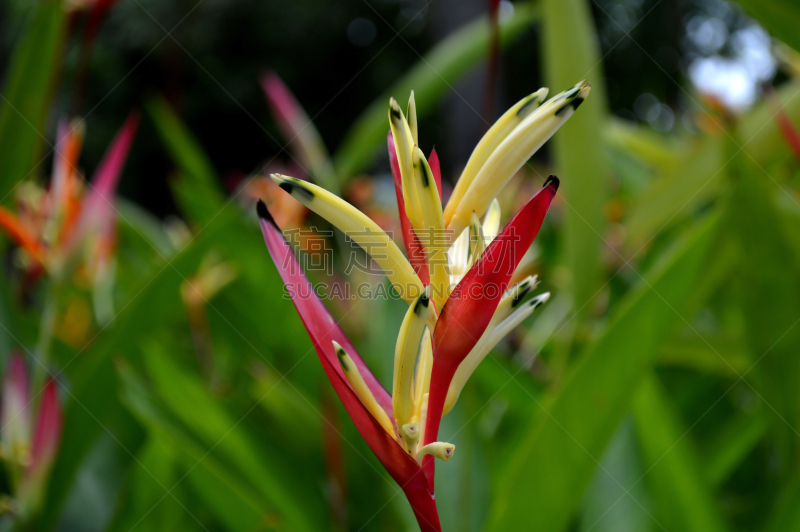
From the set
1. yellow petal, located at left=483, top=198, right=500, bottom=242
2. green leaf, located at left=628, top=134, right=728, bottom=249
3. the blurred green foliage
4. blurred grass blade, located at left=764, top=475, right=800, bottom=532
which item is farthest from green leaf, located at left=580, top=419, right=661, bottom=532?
yellow petal, located at left=483, top=198, right=500, bottom=242

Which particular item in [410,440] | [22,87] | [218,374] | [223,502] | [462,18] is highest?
[462,18]

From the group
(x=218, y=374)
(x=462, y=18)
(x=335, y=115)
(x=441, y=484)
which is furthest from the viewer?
(x=335, y=115)

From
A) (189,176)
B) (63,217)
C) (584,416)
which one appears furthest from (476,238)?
(189,176)

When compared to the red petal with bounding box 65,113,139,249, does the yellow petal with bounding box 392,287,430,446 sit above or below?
above

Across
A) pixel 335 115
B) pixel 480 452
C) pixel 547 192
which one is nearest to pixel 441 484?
pixel 480 452

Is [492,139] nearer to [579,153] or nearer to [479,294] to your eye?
[479,294]

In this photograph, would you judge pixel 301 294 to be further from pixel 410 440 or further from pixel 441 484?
pixel 441 484

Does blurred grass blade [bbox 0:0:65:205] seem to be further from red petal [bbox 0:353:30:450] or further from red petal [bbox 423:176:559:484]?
red petal [bbox 423:176:559:484]

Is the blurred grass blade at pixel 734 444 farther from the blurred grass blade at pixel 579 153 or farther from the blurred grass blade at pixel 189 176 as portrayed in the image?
the blurred grass blade at pixel 189 176
